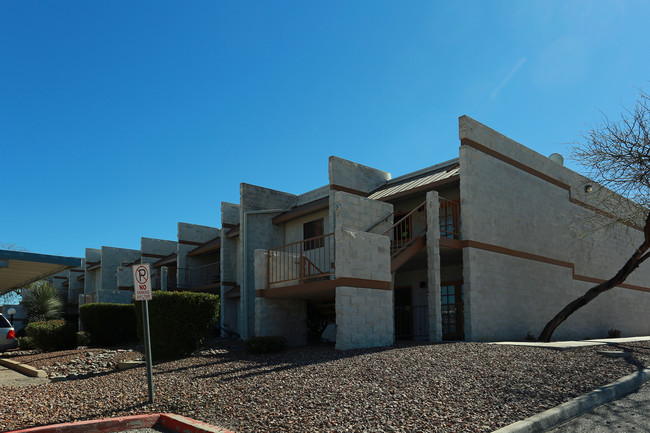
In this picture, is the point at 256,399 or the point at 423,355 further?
the point at 423,355

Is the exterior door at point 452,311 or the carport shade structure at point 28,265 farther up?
the carport shade structure at point 28,265

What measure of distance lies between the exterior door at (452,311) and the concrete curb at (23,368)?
11640 mm

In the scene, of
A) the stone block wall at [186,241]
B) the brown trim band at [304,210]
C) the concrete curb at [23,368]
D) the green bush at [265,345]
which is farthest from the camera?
the stone block wall at [186,241]

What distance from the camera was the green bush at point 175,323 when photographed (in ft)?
42.9

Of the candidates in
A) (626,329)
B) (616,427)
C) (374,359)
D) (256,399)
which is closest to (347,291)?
(374,359)

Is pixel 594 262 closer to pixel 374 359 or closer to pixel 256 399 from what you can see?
pixel 374 359

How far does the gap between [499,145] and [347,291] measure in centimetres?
803

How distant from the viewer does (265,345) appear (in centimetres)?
1335

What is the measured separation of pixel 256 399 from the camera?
286 inches

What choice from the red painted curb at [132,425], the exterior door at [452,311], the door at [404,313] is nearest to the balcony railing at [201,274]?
the door at [404,313]

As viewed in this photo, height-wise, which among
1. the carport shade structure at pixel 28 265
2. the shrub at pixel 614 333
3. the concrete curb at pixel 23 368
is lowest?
the shrub at pixel 614 333

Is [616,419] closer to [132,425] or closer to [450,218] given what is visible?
[132,425]

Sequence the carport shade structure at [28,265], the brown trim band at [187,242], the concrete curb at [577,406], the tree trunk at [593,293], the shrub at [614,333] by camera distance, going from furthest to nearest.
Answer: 1. the brown trim band at [187,242]
2. the shrub at [614,333]
3. the tree trunk at [593,293]
4. the carport shade structure at [28,265]
5. the concrete curb at [577,406]

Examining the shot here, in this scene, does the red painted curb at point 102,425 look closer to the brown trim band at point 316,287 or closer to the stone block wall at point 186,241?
the brown trim band at point 316,287
